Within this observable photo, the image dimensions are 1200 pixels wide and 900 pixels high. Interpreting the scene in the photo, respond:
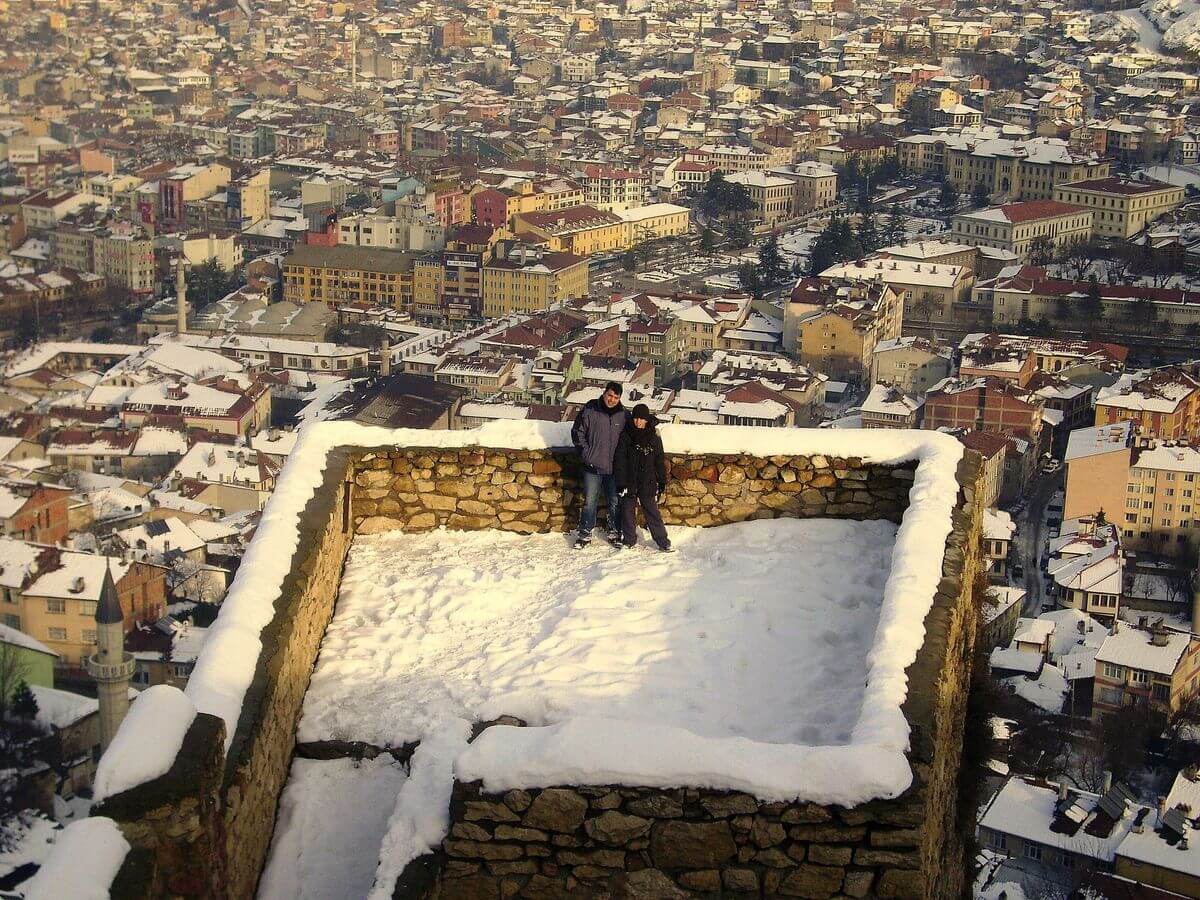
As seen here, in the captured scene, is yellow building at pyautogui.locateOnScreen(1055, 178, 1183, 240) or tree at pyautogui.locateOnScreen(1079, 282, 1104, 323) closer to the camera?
tree at pyautogui.locateOnScreen(1079, 282, 1104, 323)

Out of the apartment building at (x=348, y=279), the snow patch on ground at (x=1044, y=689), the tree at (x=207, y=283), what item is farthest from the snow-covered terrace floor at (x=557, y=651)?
the tree at (x=207, y=283)

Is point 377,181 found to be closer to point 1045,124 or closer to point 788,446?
point 1045,124

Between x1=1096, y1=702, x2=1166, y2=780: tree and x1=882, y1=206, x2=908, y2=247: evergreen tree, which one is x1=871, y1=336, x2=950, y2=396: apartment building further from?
x1=1096, y1=702, x2=1166, y2=780: tree

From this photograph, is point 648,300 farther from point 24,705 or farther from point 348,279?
point 24,705

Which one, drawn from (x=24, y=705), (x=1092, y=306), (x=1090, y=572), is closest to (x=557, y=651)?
(x=24, y=705)

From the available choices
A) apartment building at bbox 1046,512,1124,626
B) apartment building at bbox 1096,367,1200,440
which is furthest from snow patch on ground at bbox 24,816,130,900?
apartment building at bbox 1096,367,1200,440

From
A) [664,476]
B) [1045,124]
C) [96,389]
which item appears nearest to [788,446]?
[664,476]

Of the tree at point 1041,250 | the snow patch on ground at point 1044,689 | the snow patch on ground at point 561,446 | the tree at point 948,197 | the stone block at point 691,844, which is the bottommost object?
the snow patch on ground at point 1044,689

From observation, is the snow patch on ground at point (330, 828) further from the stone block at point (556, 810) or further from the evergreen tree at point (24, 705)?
the evergreen tree at point (24, 705)
